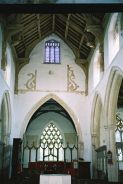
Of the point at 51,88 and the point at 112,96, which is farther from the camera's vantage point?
the point at 51,88

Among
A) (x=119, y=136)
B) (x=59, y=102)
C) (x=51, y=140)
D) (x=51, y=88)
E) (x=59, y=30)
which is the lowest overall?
(x=51, y=140)

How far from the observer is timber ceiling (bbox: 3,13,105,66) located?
13.9 metres

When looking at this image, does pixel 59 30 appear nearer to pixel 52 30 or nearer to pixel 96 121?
pixel 52 30

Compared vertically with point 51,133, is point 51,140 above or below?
below

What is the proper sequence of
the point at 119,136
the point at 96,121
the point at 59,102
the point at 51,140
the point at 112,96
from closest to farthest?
the point at 112,96 < the point at 96,121 < the point at 59,102 < the point at 119,136 < the point at 51,140

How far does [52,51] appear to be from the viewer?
59.8 ft

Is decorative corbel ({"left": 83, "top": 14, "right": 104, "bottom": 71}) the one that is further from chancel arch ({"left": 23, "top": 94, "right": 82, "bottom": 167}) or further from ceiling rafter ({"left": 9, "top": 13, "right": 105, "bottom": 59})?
chancel arch ({"left": 23, "top": 94, "right": 82, "bottom": 167})

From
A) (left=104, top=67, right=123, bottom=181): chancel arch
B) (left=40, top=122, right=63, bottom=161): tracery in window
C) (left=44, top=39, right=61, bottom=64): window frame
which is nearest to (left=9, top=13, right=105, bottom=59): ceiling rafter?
(left=44, top=39, right=61, bottom=64): window frame

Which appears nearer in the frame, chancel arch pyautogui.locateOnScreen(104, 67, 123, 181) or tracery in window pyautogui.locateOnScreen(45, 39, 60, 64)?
chancel arch pyautogui.locateOnScreen(104, 67, 123, 181)

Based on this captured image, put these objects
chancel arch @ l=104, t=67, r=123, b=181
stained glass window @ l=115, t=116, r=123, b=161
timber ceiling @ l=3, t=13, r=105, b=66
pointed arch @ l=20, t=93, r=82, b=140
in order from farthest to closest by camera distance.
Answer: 1. stained glass window @ l=115, t=116, r=123, b=161
2. pointed arch @ l=20, t=93, r=82, b=140
3. timber ceiling @ l=3, t=13, r=105, b=66
4. chancel arch @ l=104, t=67, r=123, b=181

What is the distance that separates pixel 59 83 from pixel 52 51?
2.14 meters

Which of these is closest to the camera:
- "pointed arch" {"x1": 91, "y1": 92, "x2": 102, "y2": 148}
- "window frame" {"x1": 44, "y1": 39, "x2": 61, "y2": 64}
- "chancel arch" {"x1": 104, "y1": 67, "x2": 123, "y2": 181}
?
"chancel arch" {"x1": 104, "y1": 67, "x2": 123, "y2": 181}

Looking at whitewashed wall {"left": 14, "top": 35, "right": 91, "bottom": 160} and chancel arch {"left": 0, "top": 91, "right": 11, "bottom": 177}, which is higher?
whitewashed wall {"left": 14, "top": 35, "right": 91, "bottom": 160}

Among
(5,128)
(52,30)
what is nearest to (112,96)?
(5,128)
